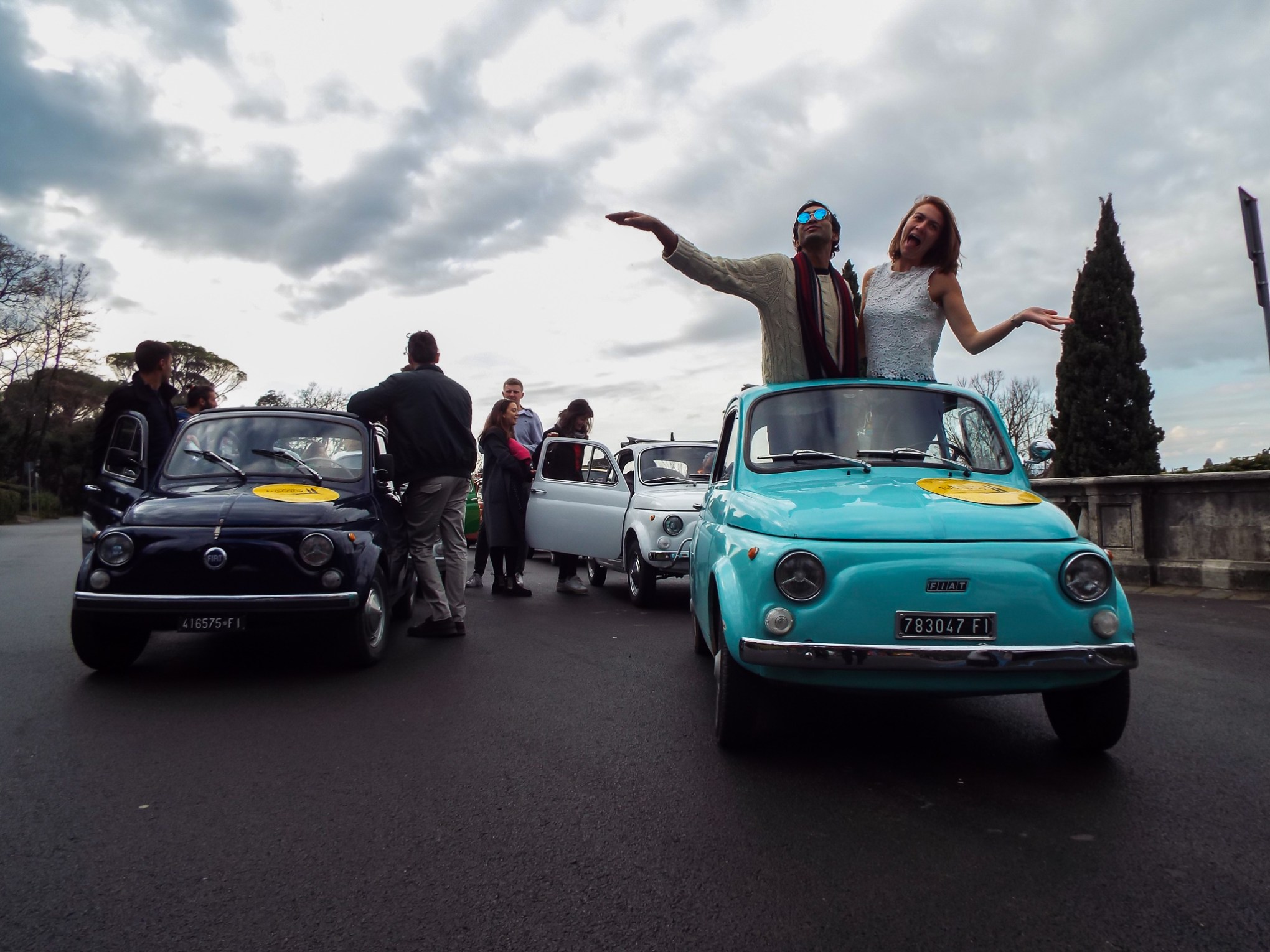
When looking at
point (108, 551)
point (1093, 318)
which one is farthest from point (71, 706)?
point (1093, 318)

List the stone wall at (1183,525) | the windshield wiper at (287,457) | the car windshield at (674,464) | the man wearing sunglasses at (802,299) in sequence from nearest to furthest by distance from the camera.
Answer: the man wearing sunglasses at (802,299) → the windshield wiper at (287,457) → the stone wall at (1183,525) → the car windshield at (674,464)

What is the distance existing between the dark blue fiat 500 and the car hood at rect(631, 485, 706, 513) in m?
3.28

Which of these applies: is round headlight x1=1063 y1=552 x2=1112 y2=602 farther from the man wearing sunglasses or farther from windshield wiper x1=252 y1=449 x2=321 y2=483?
windshield wiper x1=252 y1=449 x2=321 y2=483

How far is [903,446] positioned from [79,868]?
12.6 ft

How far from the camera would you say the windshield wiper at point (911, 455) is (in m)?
4.73

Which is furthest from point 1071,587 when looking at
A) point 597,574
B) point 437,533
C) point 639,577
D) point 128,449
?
point 597,574

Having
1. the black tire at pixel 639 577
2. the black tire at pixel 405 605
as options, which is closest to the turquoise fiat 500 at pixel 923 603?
the black tire at pixel 405 605

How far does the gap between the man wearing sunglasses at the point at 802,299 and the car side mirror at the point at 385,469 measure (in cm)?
287

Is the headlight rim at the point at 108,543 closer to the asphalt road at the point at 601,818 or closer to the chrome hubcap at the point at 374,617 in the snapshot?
the asphalt road at the point at 601,818

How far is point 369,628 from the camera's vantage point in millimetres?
5883

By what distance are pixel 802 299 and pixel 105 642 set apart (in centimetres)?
444

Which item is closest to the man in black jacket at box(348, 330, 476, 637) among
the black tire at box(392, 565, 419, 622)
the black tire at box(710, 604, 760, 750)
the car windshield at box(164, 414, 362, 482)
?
the car windshield at box(164, 414, 362, 482)

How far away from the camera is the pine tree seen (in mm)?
30328

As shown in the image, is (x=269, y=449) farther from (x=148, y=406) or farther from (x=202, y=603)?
(x=202, y=603)
